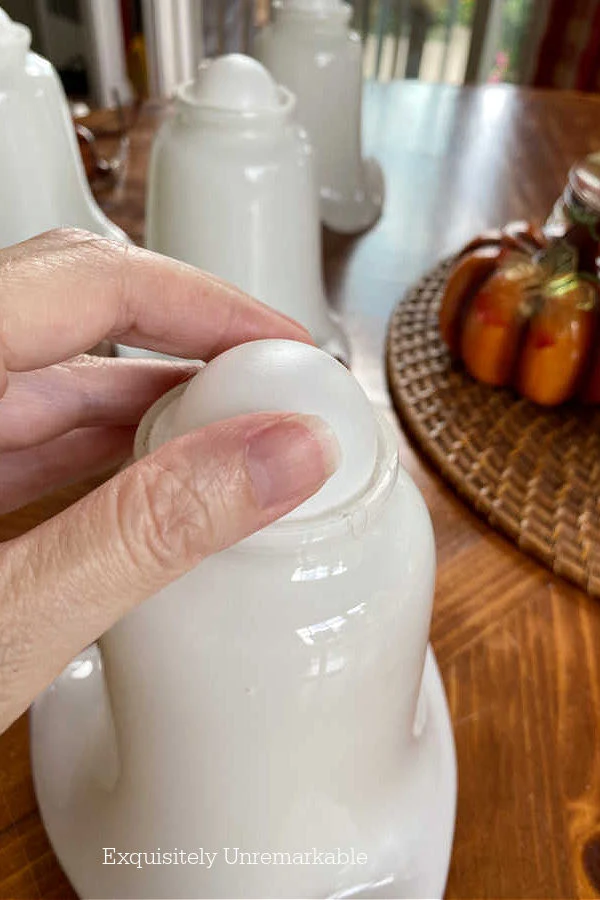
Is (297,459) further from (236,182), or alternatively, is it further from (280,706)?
(236,182)

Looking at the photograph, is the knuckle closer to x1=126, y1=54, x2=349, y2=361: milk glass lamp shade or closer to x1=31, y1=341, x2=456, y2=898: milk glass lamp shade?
x1=31, y1=341, x2=456, y2=898: milk glass lamp shade

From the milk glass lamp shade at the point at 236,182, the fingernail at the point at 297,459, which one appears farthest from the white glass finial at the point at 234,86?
the fingernail at the point at 297,459

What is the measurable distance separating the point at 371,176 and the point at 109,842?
72cm

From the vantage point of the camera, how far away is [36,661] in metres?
0.24

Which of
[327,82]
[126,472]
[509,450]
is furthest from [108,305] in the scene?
[327,82]

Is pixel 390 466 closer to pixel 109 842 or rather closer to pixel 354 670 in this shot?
pixel 354 670

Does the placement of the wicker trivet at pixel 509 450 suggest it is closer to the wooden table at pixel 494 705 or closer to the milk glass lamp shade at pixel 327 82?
the wooden table at pixel 494 705

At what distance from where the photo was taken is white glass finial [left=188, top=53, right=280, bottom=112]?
1.59 ft

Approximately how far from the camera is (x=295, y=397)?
0.23m

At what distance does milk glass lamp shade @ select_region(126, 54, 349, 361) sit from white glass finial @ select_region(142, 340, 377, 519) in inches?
11.2

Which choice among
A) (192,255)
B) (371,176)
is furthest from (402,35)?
(192,255)

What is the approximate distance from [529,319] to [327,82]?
33 centimetres

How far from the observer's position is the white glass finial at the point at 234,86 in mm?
483

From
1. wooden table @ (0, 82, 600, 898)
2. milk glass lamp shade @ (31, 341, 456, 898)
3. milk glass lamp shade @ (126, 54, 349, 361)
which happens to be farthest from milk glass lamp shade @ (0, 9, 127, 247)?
milk glass lamp shade @ (31, 341, 456, 898)
